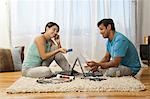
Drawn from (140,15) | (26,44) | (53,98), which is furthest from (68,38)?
(53,98)

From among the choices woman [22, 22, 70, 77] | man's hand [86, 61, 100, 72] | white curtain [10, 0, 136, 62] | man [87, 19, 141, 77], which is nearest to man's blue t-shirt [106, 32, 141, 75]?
man [87, 19, 141, 77]

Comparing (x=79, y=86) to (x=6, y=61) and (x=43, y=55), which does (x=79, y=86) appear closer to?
(x=43, y=55)

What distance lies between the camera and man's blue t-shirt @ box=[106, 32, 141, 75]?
3020mm

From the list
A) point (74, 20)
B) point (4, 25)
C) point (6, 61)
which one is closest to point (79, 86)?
point (6, 61)

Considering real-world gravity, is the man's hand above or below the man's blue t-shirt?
below

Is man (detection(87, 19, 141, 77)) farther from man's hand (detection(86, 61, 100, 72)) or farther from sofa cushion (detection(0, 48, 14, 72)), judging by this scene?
sofa cushion (detection(0, 48, 14, 72))

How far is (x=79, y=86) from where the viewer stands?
2557 mm

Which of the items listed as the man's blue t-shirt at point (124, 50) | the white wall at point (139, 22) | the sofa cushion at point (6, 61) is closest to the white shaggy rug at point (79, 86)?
the man's blue t-shirt at point (124, 50)

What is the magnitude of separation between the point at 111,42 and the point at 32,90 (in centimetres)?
115

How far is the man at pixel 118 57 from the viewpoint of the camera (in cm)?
302

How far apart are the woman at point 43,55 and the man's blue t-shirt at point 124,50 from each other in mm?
534

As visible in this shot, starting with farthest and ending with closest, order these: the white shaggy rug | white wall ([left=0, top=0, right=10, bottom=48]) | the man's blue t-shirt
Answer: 1. white wall ([left=0, top=0, right=10, bottom=48])
2. the man's blue t-shirt
3. the white shaggy rug

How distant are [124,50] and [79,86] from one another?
0.74m

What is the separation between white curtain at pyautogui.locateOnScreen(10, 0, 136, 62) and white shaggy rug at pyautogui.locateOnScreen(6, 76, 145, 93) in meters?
1.75
